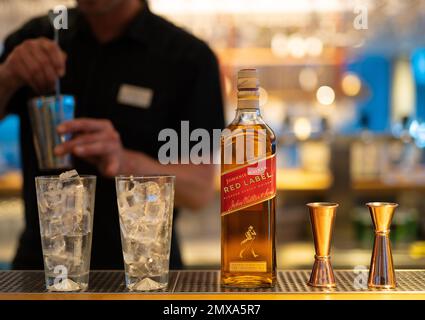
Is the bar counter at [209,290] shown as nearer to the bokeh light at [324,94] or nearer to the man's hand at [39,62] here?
the man's hand at [39,62]

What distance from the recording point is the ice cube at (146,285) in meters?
1.00

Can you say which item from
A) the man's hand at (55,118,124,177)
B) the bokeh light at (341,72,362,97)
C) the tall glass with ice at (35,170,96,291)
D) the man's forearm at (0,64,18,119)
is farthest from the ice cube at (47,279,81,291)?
the bokeh light at (341,72,362,97)

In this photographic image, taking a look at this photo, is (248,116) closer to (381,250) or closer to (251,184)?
(251,184)

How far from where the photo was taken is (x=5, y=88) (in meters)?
1.68

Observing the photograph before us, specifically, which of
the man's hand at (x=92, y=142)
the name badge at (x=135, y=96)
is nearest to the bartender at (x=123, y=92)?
the name badge at (x=135, y=96)

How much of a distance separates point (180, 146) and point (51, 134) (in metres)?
0.68

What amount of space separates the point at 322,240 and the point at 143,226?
29 cm

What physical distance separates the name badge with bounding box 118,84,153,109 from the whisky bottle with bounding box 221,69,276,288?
0.83 m

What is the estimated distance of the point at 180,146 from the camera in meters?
2.09

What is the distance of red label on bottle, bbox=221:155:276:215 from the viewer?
1042 millimetres

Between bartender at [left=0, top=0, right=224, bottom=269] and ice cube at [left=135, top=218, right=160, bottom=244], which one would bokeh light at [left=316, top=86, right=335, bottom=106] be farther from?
ice cube at [left=135, top=218, right=160, bottom=244]

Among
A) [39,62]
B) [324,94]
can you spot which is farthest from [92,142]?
[324,94]

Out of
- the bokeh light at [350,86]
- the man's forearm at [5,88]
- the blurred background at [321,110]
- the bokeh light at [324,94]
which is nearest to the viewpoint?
the man's forearm at [5,88]
